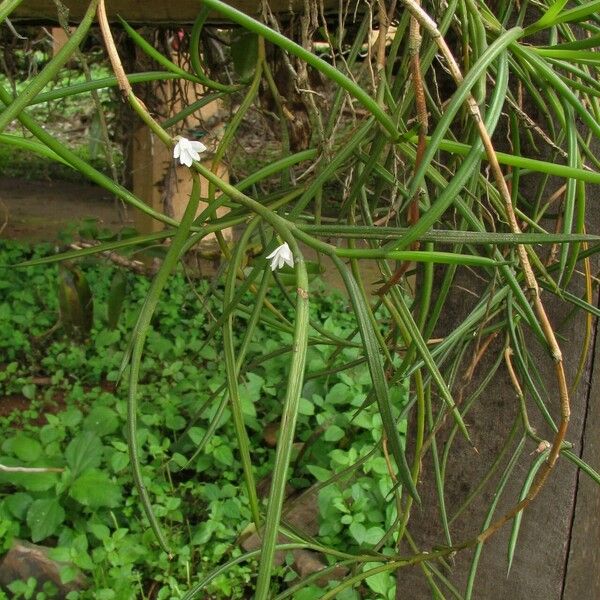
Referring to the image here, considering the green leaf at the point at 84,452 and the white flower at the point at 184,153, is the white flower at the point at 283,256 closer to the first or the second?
the white flower at the point at 184,153

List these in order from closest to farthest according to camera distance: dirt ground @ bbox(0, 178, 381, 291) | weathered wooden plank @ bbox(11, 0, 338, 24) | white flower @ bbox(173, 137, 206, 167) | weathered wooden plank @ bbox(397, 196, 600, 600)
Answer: white flower @ bbox(173, 137, 206, 167) → weathered wooden plank @ bbox(397, 196, 600, 600) → weathered wooden plank @ bbox(11, 0, 338, 24) → dirt ground @ bbox(0, 178, 381, 291)

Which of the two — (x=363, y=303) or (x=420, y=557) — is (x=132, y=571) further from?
(x=363, y=303)

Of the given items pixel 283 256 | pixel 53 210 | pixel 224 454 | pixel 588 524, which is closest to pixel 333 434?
pixel 224 454

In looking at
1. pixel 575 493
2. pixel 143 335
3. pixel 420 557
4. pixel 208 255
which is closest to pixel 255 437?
pixel 208 255

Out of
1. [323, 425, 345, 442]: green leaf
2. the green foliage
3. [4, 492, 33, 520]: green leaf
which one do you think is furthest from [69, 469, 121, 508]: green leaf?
[323, 425, 345, 442]: green leaf

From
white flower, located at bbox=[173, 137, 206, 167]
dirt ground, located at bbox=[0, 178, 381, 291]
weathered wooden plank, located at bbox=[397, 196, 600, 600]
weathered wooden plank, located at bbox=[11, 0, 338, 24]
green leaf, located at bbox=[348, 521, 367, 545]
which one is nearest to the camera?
white flower, located at bbox=[173, 137, 206, 167]

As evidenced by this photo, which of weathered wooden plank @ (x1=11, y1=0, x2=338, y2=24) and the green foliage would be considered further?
the green foliage

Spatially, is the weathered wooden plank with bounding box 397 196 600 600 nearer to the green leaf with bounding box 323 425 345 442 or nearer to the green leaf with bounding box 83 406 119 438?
the green leaf with bounding box 323 425 345 442

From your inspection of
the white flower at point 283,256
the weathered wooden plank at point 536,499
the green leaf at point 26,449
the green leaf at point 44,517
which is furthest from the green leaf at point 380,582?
the white flower at point 283,256
